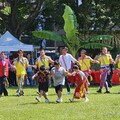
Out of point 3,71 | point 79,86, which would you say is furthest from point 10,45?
point 79,86

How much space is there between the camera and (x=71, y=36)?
27.7 metres

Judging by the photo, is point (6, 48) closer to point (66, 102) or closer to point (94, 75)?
point (94, 75)

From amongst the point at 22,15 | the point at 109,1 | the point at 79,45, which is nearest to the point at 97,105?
the point at 79,45

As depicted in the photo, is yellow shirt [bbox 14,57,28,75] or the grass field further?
yellow shirt [bbox 14,57,28,75]

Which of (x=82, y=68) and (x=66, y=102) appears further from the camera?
(x=82, y=68)

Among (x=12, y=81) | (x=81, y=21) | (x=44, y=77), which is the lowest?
(x=12, y=81)

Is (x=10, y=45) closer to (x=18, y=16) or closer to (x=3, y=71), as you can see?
(x=18, y=16)

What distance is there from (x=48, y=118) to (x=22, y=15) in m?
25.9

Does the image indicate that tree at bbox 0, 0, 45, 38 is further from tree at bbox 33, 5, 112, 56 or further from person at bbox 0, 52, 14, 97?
person at bbox 0, 52, 14, 97

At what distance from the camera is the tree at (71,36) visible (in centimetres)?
2719

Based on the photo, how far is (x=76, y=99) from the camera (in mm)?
14367

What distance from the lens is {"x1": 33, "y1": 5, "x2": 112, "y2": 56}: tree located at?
27191mm

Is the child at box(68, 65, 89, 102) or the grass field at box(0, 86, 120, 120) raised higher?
the child at box(68, 65, 89, 102)

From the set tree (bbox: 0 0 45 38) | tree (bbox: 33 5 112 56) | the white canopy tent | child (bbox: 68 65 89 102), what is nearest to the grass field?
child (bbox: 68 65 89 102)
